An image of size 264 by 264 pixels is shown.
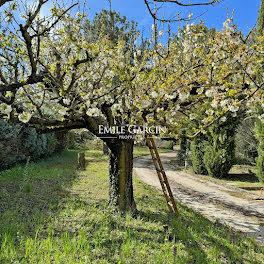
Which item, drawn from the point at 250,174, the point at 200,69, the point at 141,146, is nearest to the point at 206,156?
the point at 250,174

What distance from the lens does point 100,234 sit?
3473 millimetres

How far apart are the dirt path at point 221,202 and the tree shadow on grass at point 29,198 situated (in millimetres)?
3553

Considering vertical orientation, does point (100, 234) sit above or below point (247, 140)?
below

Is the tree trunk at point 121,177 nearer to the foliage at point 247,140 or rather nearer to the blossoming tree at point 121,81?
the blossoming tree at point 121,81

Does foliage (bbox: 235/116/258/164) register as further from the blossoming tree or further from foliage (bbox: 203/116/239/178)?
the blossoming tree

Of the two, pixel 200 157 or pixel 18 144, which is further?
→ pixel 200 157

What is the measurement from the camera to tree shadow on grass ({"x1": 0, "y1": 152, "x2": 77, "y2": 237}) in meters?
3.69

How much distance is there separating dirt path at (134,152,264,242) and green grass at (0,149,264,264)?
598 mm

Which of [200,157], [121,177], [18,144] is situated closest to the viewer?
[121,177]

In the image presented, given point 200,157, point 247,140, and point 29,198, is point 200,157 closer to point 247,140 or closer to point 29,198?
point 247,140

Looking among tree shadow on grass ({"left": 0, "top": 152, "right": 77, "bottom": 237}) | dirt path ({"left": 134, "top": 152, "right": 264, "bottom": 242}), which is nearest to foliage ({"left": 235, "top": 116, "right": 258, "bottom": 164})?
dirt path ({"left": 134, "top": 152, "right": 264, "bottom": 242})

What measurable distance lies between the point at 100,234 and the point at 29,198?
2556mm

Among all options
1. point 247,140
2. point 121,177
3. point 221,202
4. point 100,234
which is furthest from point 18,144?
point 247,140

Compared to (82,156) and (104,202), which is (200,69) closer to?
(104,202)
